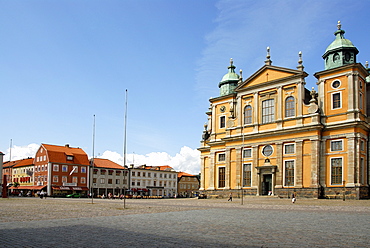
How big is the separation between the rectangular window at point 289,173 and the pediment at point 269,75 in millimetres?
12296

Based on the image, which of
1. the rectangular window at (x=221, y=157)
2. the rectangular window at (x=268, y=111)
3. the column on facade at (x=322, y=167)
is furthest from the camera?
the rectangular window at (x=221, y=157)

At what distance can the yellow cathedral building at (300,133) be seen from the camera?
Answer: 156 feet

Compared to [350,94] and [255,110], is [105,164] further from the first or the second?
[350,94]

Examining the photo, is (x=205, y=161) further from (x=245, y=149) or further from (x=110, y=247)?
(x=110, y=247)

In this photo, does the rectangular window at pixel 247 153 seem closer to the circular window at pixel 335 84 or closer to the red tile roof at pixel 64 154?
the circular window at pixel 335 84

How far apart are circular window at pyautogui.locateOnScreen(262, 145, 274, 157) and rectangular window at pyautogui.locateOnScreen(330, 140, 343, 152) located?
861cm

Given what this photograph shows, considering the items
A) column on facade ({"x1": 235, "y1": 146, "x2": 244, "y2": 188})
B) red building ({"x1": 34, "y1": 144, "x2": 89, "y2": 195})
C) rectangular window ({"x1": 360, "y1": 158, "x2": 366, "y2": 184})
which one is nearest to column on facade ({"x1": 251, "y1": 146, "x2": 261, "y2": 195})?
column on facade ({"x1": 235, "y1": 146, "x2": 244, "y2": 188})

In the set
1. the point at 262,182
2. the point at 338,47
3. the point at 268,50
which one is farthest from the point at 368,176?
the point at 268,50

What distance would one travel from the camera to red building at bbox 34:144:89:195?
8388 cm

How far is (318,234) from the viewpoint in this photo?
37.7ft

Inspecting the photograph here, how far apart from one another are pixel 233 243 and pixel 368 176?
45.7 m

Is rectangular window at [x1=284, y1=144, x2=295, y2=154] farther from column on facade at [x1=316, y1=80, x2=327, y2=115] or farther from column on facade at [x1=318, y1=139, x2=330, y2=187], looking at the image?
column on facade at [x1=316, y1=80, x2=327, y2=115]

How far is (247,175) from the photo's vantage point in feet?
187

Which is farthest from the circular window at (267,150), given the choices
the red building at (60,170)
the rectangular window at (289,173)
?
the red building at (60,170)
